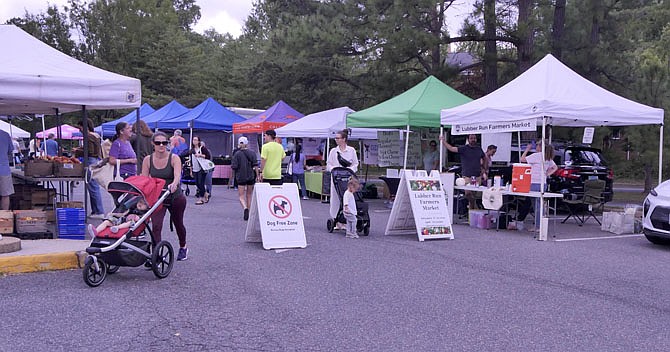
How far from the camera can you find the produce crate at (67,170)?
30.4 ft

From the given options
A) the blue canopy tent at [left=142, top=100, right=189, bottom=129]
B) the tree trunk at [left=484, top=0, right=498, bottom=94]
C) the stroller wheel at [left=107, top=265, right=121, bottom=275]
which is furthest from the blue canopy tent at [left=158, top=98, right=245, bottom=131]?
the stroller wheel at [left=107, top=265, right=121, bottom=275]

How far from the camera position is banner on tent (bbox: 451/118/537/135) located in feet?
36.6

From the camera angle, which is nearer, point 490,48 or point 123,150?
point 123,150

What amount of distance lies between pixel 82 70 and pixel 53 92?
0.80 meters

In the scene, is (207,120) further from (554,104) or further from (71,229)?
(554,104)

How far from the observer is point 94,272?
6578 mm

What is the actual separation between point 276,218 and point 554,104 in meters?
5.21

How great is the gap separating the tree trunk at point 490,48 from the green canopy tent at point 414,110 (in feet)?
13.0

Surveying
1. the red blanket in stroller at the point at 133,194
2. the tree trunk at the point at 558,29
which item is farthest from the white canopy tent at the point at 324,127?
the red blanket in stroller at the point at 133,194

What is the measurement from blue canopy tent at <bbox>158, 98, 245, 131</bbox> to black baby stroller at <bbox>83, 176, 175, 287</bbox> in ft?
56.0

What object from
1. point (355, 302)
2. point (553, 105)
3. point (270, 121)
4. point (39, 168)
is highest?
point (270, 121)

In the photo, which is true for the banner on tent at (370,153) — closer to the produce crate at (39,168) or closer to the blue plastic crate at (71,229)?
the produce crate at (39,168)

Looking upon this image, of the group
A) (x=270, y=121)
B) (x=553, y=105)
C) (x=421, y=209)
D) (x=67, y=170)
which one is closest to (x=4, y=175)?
(x=67, y=170)

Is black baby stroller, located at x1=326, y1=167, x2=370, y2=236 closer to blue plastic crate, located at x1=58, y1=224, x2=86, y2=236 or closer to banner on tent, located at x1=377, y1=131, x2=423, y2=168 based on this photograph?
blue plastic crate, located at x1=58, y1=224, x2=86, y2=236
